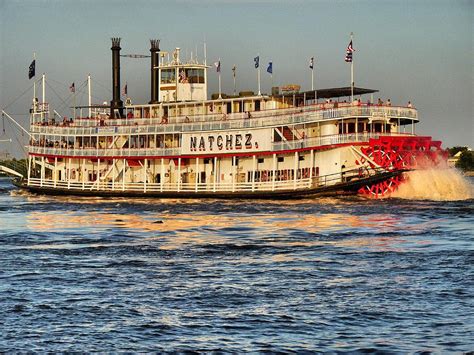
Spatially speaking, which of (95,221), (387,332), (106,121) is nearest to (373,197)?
(95,221)

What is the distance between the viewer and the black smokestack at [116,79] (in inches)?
3265

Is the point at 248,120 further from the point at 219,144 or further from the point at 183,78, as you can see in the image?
the point at 183,78

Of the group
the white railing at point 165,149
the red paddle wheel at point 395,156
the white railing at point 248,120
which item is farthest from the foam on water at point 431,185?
the white railing at point 248,120

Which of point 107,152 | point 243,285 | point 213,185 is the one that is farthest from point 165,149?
point 243,285

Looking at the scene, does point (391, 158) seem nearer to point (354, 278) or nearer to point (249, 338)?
point (354, 278)

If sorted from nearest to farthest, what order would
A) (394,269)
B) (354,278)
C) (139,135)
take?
(354,278) < (394,269) < (139,135)

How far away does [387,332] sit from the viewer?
19.1m

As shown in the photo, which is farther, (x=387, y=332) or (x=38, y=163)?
(x=38, y=163)

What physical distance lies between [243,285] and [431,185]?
38985mm

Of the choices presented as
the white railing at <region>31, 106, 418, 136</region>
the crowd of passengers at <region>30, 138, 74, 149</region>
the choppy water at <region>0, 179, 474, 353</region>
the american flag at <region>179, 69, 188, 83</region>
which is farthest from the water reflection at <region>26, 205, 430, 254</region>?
the crowd of passengers at <region>30, 138, 74, 149</region>

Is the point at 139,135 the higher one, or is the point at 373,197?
the point at 139,135

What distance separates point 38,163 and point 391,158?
37.1m

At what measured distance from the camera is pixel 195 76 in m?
77.8

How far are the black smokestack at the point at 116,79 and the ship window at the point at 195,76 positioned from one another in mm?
8236
